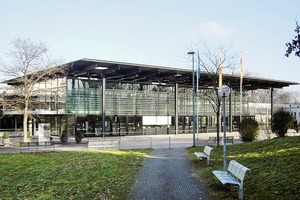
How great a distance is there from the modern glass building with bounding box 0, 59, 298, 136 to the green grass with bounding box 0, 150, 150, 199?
63.1ft

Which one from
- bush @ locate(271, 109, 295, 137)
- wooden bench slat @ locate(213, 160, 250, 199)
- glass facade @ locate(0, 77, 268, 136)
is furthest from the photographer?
glass facade @ locate(0, 77, 268, 136)

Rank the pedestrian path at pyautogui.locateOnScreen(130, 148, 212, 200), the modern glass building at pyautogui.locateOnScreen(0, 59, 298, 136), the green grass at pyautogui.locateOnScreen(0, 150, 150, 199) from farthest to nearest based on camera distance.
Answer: the modern glass building at pyautogui.locateOnScreen(0, 59, 298, 136) < the green grass at pyautogui.locateOnScreen(0, 150, 150, 199) < the pedestrian path at pyautogui.locateOnScreen(130, 148, 212, 200)

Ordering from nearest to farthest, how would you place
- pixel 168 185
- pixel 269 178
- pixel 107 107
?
pixel 269 178, pixel 168 185, pixel 107 107

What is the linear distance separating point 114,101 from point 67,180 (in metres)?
32.6

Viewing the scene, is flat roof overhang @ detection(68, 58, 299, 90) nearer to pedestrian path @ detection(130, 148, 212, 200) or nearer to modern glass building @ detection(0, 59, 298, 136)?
modern glass building @ detection(0, 59, 298, 136)

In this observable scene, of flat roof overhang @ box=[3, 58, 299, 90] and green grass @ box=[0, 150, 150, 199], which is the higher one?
flat roof overhang @ box=[3, 58, 299, 90]

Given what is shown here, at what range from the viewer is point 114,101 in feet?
145

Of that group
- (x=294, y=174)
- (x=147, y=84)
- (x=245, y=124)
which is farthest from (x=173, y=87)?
(x=294, y=174)

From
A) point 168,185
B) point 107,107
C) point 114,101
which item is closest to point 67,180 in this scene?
point 168,185

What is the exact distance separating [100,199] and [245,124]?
66.8 feet

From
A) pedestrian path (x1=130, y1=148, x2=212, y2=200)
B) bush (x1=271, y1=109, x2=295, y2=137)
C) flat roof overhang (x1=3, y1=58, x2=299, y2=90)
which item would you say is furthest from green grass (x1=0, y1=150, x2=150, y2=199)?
flat roof overhang (x1=3, y1=58, x2=299, y2=90)

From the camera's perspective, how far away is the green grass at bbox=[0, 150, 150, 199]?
9.71m

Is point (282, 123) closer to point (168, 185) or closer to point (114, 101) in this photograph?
point (168, 185)

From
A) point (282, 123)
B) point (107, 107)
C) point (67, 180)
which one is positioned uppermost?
point (107, 107)
